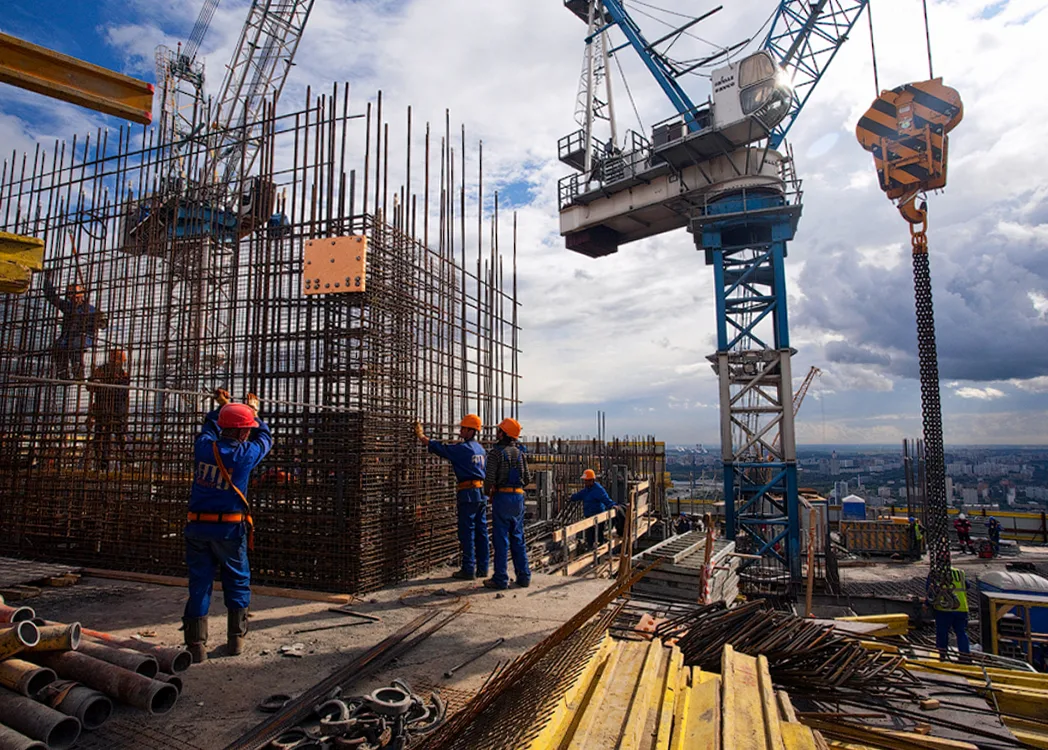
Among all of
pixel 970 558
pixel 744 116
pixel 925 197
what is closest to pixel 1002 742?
pixel 925 197

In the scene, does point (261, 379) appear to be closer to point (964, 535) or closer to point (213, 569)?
point (213, 569)

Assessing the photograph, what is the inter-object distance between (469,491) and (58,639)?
15.8 feet

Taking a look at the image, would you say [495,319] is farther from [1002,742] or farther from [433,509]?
[1002,742]

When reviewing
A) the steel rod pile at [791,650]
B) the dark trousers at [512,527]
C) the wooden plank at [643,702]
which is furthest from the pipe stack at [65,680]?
the steel rod pile at [791,650]

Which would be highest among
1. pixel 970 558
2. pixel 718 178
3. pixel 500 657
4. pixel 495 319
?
pixel 718 178

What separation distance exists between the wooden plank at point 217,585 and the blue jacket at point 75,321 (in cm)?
417

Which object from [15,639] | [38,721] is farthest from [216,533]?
[38,721]

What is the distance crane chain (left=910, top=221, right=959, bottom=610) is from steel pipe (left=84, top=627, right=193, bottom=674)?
13072 mm

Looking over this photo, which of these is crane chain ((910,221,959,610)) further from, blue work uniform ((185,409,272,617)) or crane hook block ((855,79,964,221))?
blue work uniform ((185,409,272,617))

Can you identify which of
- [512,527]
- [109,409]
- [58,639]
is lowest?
[58,639]

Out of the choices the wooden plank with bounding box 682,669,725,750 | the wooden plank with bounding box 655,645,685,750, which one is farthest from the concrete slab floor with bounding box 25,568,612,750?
the wooden plank with bounding box 682,669,725,750

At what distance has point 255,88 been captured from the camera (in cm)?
3108

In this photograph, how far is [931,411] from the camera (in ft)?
40.6

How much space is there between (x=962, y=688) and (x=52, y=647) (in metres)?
7.64
